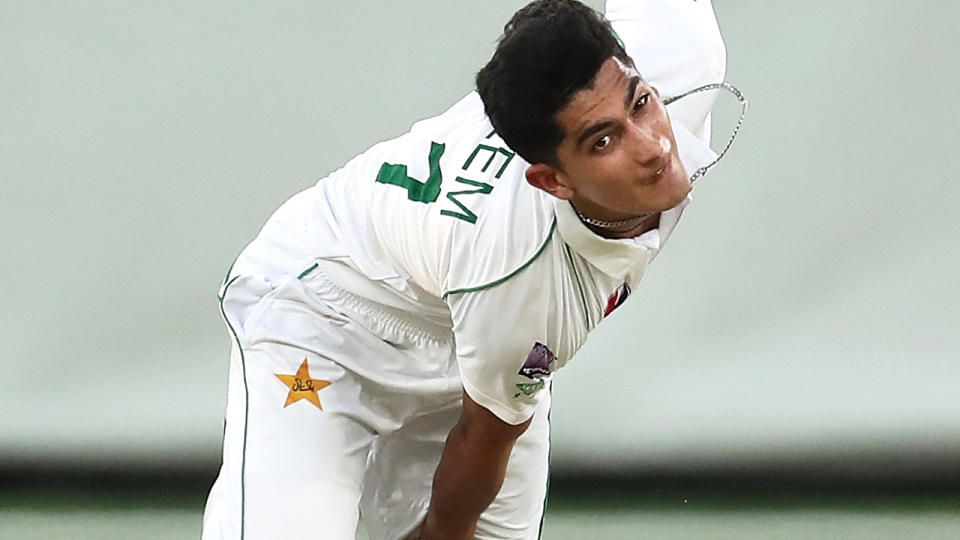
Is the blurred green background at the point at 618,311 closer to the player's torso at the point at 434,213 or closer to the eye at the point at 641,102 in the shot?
the player's torso at the point at 434,213

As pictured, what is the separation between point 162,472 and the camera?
358cm

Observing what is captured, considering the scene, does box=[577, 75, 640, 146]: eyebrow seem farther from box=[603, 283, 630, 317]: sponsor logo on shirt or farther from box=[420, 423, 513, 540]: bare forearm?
box=[420, 423, 513, 540]: bare forearm

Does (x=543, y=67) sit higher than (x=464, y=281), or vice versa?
(x=543, y=67)

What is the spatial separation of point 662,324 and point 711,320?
4.4 inches

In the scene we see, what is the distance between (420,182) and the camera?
205 centimetres

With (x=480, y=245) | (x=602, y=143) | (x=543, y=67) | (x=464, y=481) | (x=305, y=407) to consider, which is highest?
(x=543, y=67)

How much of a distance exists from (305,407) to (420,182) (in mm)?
381

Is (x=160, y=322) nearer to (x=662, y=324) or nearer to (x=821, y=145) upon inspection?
(x=662, y=324)

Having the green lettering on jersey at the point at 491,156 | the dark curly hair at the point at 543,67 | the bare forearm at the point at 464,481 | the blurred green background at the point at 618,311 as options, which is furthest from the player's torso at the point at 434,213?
the blurred green background at the point at 618,311

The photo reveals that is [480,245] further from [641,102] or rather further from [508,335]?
Answer: [641,102]

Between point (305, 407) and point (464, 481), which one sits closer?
point (305, 407)

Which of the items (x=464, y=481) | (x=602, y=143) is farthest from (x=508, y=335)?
(x=464, y=481)

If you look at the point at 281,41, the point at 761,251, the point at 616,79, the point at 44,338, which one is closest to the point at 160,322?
the point at 44,338

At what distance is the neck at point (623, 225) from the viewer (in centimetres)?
188
